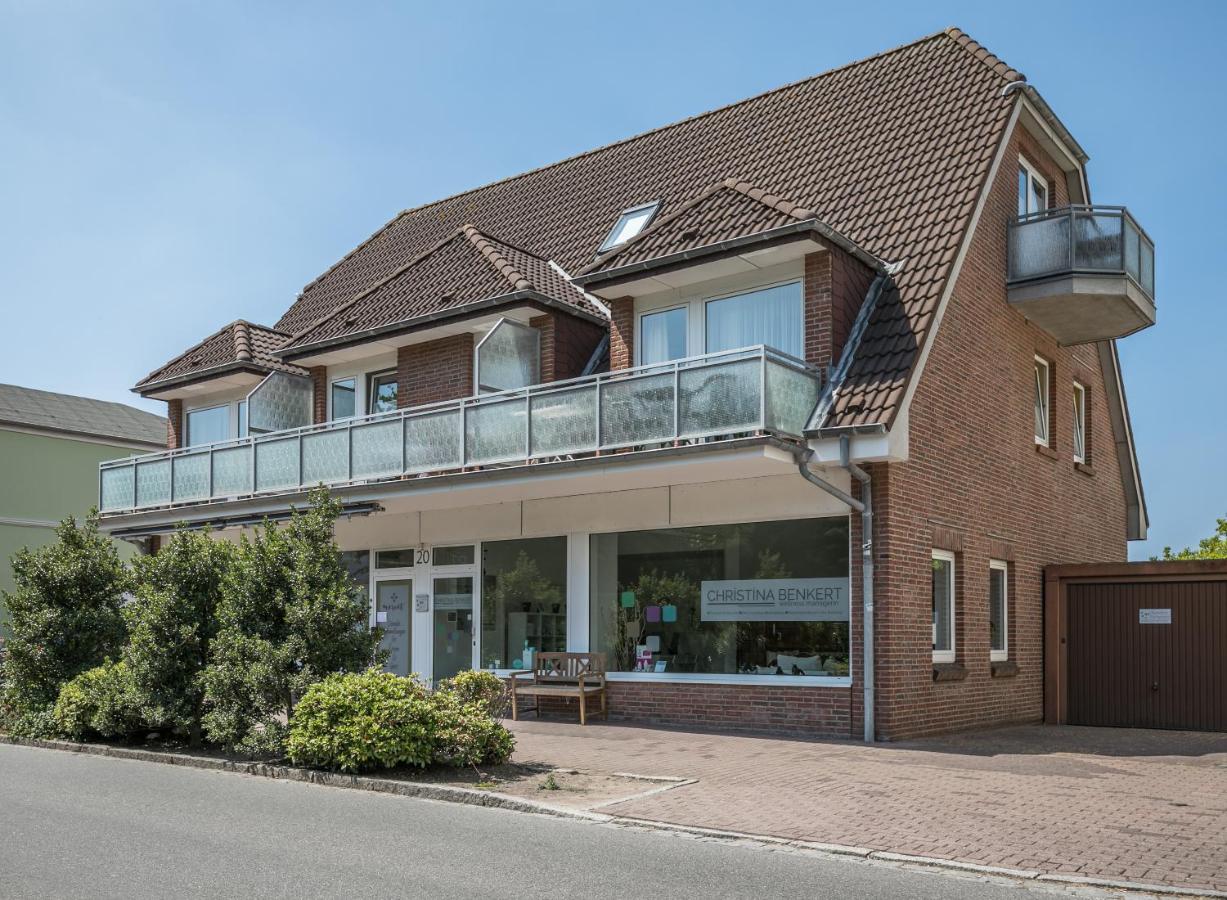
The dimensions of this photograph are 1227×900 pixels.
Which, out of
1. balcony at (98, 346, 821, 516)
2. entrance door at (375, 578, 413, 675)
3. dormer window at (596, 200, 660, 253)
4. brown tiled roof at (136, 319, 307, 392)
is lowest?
entrance door at (375, 578, 413, 675)

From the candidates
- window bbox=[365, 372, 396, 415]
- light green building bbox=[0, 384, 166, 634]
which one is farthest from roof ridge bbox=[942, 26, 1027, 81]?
light green building bbox=[0, 384, 166, 634]

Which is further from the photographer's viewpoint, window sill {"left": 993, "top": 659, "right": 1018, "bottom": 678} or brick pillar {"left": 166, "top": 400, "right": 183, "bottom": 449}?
brick pillar {"left": 166, "top": 400, "right": 183, "bottom": 449}

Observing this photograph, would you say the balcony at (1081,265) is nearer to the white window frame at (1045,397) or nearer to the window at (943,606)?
Answer: the white window frame at (1045,397)

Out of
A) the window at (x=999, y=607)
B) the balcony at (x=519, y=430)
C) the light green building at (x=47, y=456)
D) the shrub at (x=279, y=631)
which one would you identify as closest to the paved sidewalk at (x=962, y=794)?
the window at (x=999, y=607)

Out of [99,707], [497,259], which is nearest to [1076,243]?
[497,259]

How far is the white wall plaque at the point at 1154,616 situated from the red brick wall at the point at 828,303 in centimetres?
658

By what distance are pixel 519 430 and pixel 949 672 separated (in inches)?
249

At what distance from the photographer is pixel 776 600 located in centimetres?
1561

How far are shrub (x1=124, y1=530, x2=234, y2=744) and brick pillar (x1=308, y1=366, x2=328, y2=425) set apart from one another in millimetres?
7285

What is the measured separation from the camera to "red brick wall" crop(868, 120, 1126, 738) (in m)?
14.8

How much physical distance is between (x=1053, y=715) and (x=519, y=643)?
26.2 ft

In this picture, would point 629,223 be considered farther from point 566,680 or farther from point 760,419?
point 566,680

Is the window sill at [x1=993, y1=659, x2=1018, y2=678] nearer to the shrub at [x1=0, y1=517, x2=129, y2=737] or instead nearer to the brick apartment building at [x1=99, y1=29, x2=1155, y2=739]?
the brick apartment building at [x1=99, y1=29, x2=1155, y2=739]

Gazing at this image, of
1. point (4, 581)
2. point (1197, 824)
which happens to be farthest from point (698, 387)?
point (4, 581)
